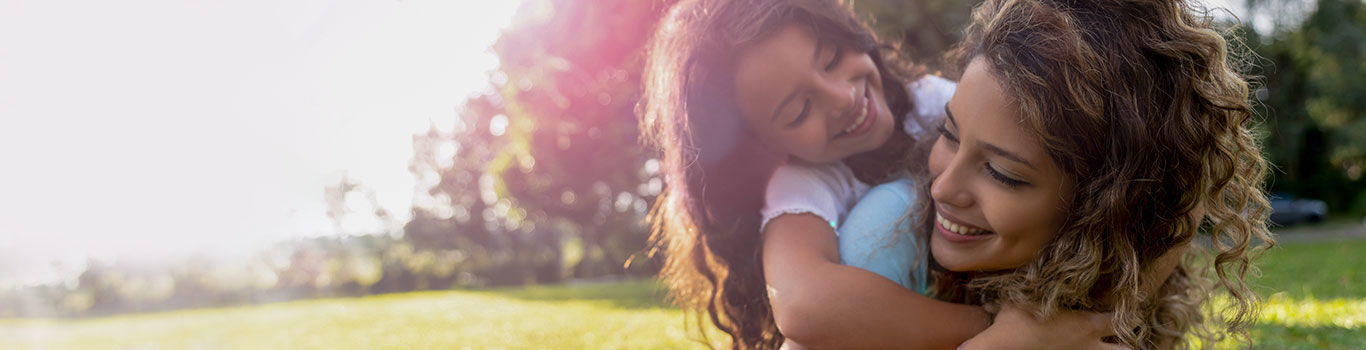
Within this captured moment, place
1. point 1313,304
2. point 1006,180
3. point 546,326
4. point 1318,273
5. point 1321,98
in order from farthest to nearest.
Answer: point 1321,98
point 1318,273
point 546,326
point 1313,304
point 1006,180

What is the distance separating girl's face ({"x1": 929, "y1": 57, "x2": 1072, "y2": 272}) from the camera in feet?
6.77

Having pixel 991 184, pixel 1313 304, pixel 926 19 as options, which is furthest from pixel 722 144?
pixel 926 19

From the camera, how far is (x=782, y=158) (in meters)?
2.95

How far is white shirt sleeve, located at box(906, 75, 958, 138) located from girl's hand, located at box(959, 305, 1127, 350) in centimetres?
96

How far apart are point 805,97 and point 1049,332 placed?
98 cm

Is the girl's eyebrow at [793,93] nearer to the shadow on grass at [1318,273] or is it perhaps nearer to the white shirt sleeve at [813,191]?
the white shirt sleeve at [813,191]

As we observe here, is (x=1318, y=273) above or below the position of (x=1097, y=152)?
below

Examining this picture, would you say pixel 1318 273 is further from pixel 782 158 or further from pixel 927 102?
pixel 782 158

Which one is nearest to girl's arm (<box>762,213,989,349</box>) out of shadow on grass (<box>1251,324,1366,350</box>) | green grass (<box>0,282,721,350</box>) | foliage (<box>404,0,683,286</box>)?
foliage (<box>404,0,683,286</box>)

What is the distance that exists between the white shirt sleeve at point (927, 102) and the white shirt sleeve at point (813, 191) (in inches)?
13.3

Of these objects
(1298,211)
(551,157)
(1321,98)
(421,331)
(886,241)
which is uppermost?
(551,157)

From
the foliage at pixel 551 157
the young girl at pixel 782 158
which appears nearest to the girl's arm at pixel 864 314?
the young girl at pixel 782 158

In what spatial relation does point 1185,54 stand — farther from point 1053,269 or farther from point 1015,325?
point 1015,325

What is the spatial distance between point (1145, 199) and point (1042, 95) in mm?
361
